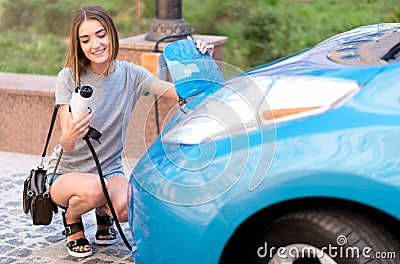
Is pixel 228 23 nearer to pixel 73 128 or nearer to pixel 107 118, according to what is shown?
pixel 107 118

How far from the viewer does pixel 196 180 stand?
2.68 metres

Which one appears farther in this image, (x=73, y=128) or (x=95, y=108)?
(x=95, y=108)

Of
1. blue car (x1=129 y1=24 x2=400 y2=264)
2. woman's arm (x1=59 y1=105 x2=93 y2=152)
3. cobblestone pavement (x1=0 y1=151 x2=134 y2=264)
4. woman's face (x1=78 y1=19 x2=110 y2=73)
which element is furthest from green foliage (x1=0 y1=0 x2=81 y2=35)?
blue car (x1=129 y1=24 x2=400 y2=264)

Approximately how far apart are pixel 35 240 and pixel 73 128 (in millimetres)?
1007

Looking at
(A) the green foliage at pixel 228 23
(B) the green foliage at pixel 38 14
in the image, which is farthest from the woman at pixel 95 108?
(B) the green foliage at pixel 38 14

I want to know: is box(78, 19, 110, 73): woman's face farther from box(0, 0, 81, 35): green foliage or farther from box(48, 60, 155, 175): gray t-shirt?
box(0, 0, 81, 35): green foliage

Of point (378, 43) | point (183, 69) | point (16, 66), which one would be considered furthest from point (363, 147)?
point (16, 66)

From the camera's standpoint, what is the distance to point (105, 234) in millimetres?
4109

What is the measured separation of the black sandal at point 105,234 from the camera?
13.5ft

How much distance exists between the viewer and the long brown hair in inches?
146

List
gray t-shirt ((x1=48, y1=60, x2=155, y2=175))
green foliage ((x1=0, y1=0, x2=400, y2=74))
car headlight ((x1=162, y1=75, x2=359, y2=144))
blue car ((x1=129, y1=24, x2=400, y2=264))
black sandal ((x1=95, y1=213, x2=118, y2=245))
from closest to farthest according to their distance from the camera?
1. blue car ((x1=129, y1=24, x2=400, y2=264))
2. car headlight ((x1=162, y1=75, x2=359, y2=144))
3. gray t-shirt ((x1=48, y1=60, x2=155, y2=175))
4. black sandal ((x1=95, y1=213, x2=118, y2=245))
5. green foliage ((x1=0, y1=0, x2=400, y2=74))

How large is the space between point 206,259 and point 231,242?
104mm

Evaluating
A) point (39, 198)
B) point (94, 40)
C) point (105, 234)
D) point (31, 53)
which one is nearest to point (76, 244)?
point (105, 234)
